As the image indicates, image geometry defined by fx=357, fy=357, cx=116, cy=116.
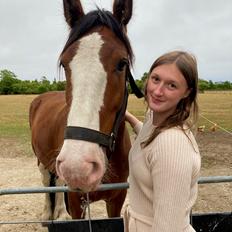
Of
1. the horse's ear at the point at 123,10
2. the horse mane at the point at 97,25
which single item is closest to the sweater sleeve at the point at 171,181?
the horse mane at the point at 97,25

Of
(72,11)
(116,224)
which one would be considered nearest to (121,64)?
(72,11)

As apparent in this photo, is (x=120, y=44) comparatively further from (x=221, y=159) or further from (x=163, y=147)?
(x=221, y=159)

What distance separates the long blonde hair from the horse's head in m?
0.33

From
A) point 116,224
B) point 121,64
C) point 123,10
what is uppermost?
point 123,10

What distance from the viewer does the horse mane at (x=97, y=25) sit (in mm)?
2293

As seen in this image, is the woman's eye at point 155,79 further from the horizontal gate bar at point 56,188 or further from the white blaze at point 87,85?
the horizontal gate bar at point 56,188

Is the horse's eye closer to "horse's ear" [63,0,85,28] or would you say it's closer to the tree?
"horse's ear" [63,0,85,28]

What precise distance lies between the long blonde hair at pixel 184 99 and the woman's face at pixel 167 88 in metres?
0.02

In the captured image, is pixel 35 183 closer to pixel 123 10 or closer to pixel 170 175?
pixel 123 10

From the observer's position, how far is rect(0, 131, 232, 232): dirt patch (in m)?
5.55

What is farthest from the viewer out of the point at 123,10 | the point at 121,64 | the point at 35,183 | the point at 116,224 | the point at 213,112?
the point at 213,112

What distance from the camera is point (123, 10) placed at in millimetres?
2512

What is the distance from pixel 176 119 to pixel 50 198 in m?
4.19

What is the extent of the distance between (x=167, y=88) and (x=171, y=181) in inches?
15.8
